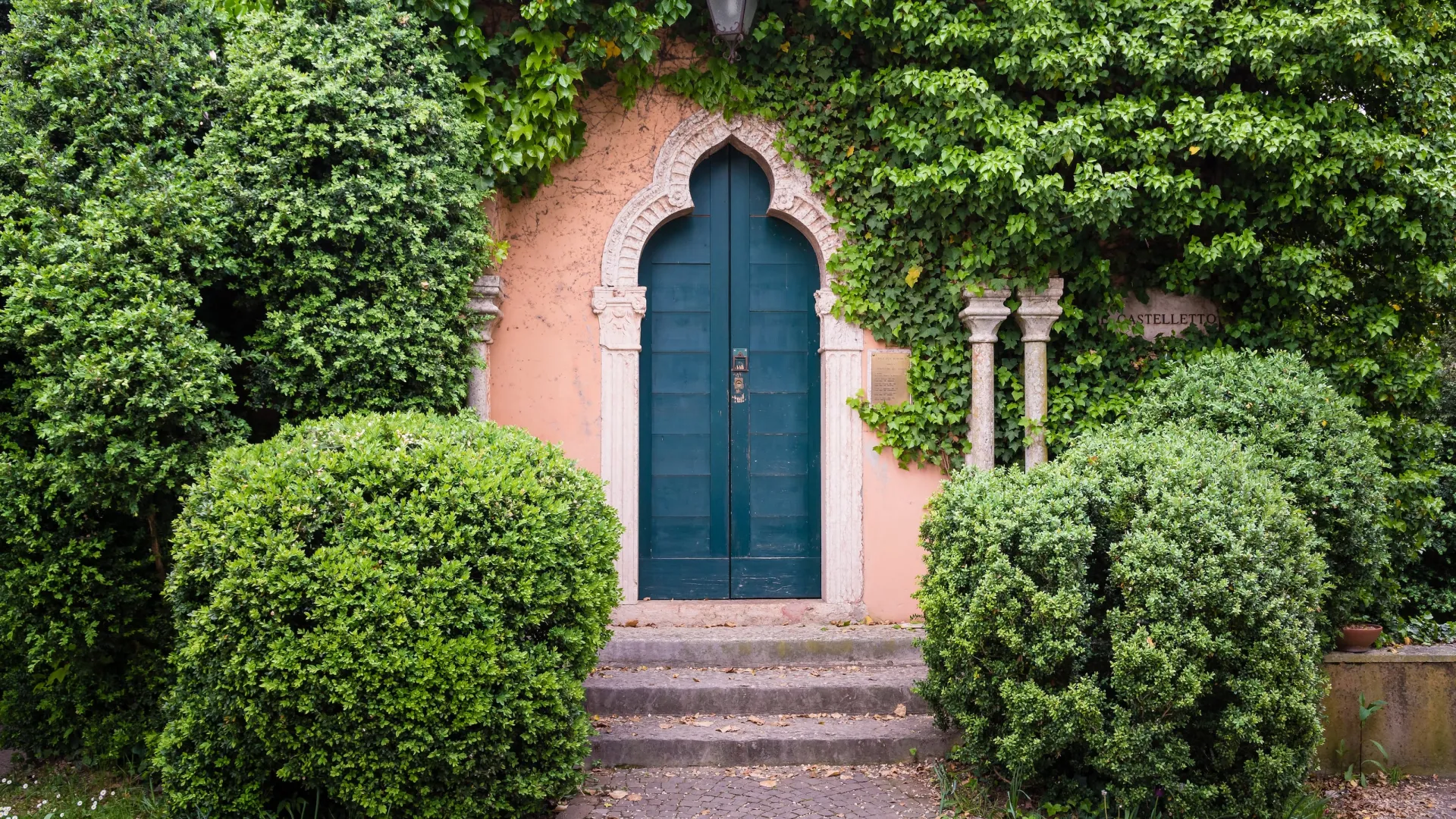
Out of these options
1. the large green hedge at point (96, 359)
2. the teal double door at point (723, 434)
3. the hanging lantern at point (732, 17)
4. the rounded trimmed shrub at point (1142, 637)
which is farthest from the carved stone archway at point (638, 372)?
the large green hedge at point (96, 359)

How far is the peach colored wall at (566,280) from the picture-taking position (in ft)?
18.6

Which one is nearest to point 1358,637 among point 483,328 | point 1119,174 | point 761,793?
point 1119,174

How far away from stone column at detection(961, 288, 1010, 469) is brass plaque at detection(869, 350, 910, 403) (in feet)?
1.33

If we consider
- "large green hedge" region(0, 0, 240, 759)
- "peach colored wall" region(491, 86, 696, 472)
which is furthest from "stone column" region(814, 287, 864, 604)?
"large green hedge" region(0, 0, 240, 759)

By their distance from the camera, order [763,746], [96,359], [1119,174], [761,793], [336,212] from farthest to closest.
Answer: [1119,174] < [336,212] < [763,746] < [761,793] < [96,359]

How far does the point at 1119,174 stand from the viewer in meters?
4.86

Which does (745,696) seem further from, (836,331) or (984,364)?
(984,364)

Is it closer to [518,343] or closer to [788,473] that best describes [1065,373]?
[788,473]

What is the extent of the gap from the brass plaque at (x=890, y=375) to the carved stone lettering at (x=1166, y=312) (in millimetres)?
1284

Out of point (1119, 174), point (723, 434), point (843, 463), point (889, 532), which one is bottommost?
point (889, 532)

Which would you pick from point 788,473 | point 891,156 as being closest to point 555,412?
point 788,473

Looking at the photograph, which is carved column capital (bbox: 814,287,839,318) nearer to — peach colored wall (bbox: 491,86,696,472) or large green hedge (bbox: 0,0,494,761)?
peach colored wall (bbox: 491,86,696,472)

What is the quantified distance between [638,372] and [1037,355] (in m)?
2.33

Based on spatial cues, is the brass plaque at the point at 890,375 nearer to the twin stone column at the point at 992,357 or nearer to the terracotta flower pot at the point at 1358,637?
the twin stone column at the point at 992,357
